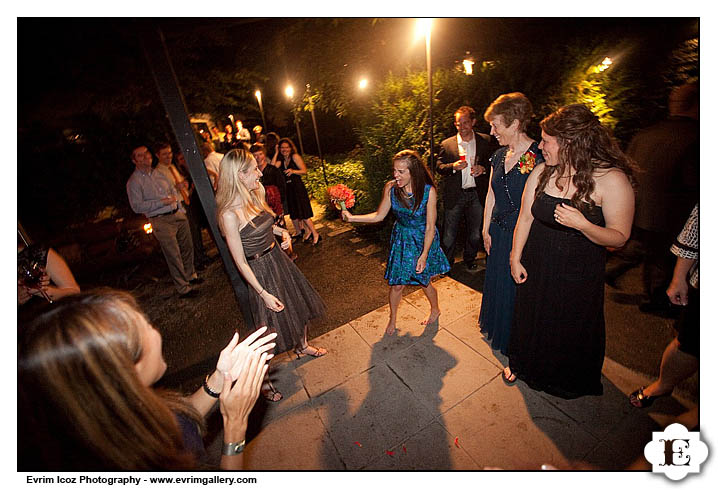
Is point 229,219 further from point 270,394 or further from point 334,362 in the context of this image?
point 334,362

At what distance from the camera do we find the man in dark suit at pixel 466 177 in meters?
4.24

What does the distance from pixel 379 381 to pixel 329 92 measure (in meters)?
8.85

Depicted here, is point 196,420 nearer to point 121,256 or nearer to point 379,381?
point 379,381

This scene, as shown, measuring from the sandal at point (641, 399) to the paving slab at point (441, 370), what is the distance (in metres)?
0.95

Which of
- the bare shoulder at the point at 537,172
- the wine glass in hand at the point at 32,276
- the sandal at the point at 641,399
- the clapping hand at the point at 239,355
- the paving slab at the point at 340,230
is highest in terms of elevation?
the wine glass in hand at the point at 32,276

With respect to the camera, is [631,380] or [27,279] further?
[631,380]

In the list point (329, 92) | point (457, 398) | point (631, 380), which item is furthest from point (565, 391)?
point (329, 92)

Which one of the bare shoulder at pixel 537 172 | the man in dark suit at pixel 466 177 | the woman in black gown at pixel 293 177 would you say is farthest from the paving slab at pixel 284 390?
the woman in black gown at pixel 293 177

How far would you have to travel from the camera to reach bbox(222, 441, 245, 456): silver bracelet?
141 centimetres

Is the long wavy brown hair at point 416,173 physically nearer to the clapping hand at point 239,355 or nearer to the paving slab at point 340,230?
the clapping hand at point 239,355

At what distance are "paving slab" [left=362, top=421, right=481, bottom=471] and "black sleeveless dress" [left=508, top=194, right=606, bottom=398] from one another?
861 mm

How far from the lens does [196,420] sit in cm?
155

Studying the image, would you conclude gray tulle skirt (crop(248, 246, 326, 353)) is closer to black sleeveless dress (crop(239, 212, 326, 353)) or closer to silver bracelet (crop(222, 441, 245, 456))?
black sleeveless dress (crop(239, 212, 326, 353))
